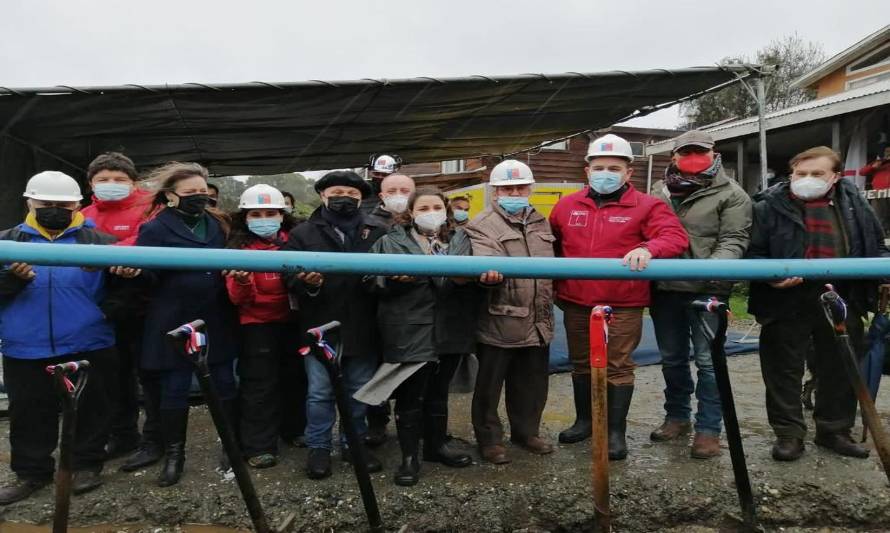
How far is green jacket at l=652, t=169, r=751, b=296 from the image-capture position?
128 inches

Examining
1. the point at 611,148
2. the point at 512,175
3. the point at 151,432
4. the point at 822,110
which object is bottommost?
the point at 151,432

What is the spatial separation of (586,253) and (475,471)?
1.28 m

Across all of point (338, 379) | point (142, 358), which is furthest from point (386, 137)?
point (338, 379)

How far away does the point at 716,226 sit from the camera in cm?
333

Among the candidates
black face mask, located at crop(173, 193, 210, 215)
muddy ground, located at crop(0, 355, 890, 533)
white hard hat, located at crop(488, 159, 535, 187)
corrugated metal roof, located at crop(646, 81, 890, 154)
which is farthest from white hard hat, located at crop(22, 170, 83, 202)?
corrugated metal roof, located at crop(646, 81, 890, 154)

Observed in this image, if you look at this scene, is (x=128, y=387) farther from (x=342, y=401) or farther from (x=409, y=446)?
(x=342, y=401)

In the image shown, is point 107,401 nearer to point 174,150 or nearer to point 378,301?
point 378,301

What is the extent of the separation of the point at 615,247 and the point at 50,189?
2.79 m

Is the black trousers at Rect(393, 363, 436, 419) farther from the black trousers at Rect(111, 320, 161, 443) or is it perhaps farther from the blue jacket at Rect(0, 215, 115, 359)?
the blue jacket at Rect(0, 215, 115, 359)

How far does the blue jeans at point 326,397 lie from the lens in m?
2.96

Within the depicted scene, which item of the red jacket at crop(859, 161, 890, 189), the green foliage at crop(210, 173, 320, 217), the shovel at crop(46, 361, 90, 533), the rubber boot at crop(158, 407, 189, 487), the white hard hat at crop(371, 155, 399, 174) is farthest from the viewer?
the red jacket at crop(859, 161, 890, 189)

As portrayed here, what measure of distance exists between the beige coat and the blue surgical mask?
37 millimetres

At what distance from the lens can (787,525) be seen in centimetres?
269

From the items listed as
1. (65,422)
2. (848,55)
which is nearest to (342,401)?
(65,422)
